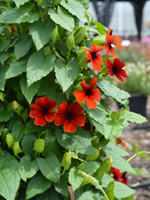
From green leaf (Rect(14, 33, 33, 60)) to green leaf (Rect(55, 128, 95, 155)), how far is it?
0.77 ft

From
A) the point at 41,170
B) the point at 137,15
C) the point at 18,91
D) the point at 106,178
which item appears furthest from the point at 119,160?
the point at 137,15

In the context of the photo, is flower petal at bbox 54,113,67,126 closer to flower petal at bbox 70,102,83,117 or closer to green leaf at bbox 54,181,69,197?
flower petal at bbox 70,102,83,117

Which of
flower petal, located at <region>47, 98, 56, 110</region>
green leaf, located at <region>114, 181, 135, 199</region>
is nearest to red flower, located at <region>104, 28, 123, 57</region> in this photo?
flower petal, located at <region>47, 98, 56, 110</region>

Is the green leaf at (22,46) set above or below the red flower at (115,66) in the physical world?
above

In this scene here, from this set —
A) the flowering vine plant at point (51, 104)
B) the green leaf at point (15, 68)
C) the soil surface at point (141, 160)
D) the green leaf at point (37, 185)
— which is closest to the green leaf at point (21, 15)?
the flowering vine plant at point (51, 104)

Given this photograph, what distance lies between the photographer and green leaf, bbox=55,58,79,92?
1.94 feet

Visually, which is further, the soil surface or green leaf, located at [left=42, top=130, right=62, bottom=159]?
the soil surface

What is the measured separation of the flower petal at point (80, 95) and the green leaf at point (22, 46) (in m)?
0.17

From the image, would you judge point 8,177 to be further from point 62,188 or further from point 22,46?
point 22,46

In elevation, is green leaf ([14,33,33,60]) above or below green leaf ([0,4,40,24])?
below

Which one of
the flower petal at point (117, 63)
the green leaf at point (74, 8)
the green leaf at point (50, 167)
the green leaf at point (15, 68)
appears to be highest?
the green leaf at point (74, 8)

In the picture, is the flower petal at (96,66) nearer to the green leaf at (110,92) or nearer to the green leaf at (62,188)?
the green leaf at (110,92)

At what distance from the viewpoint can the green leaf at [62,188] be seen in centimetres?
62

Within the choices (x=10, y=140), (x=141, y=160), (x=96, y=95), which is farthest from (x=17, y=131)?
(x=141, y=160)
